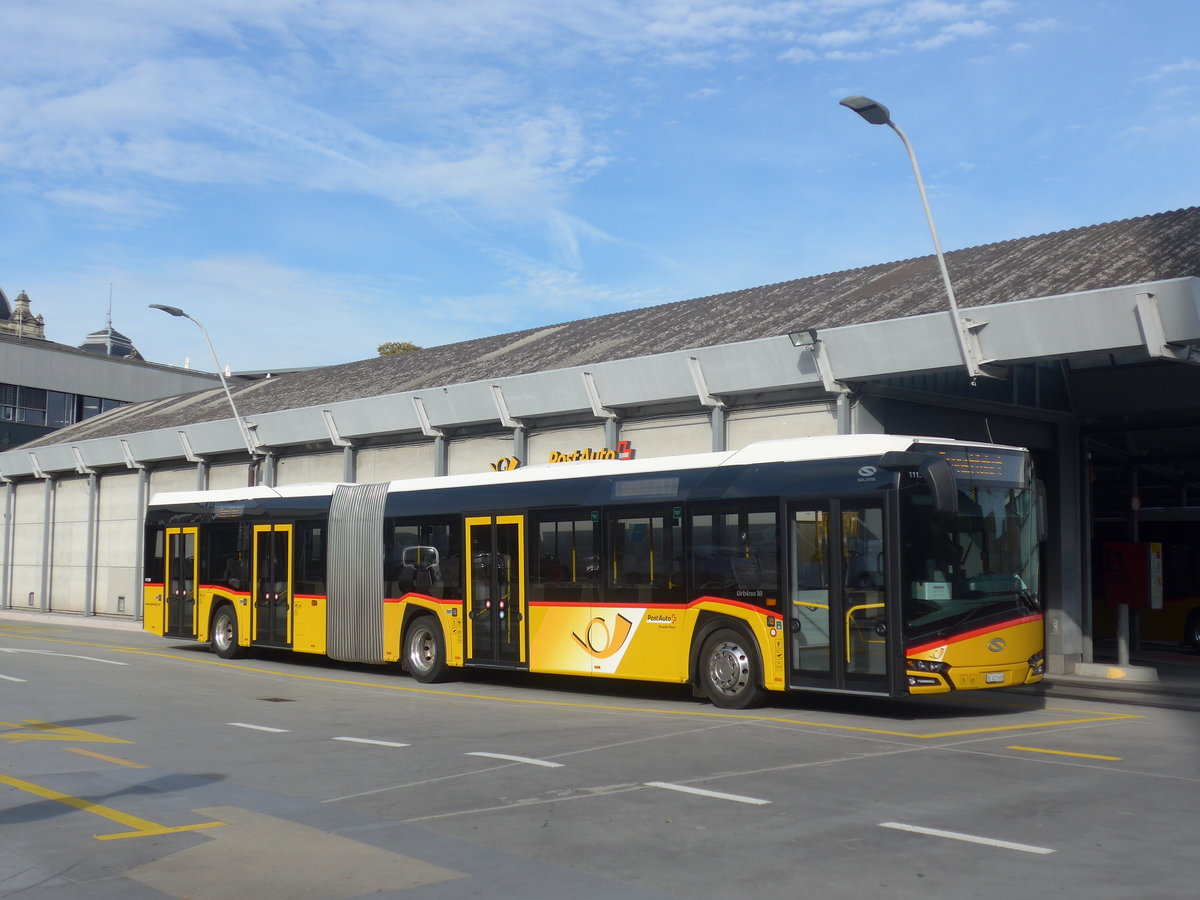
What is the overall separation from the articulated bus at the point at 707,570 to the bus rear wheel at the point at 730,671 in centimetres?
3

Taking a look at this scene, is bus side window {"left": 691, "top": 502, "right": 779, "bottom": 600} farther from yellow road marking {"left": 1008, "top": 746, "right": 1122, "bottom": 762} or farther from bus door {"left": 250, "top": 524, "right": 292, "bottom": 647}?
bus door {"left": 250, "top": 524, "right": 292, "bottom": 647}

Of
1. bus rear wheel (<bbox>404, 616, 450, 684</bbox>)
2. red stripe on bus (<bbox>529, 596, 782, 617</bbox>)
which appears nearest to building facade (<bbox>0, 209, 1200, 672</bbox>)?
red stripe on bus (<bbox>529, 596, 782, 617</bbox>)

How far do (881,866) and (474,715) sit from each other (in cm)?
874

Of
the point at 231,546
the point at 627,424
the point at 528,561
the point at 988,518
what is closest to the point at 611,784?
the point at 988,518

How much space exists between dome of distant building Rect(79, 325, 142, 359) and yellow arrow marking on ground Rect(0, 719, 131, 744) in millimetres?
72362

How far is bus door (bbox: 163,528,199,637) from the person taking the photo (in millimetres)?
25609

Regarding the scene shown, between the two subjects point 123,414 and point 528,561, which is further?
point 123,414

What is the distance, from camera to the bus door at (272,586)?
23.0 metres

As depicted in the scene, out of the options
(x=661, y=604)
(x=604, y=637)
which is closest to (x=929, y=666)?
(x=661, y=604)

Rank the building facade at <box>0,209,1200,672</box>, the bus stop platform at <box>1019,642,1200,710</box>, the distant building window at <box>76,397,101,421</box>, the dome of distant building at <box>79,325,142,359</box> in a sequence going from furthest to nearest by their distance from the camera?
the dome of distant building at <box>79,325,142,359</box> < the distant building window at <box>76,397,101,421</box> < the building facade at <box>0,209,1200,672</box> < the bus stop platform at <box>1019,642,1200,710</box>

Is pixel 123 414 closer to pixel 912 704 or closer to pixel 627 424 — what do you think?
pixel 627 424

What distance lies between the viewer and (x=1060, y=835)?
26.7ft

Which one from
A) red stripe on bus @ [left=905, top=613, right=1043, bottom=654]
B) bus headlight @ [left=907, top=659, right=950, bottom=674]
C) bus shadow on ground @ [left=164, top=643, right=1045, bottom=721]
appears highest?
red stripe on bus @ [left=905, top=613, right=1043, bottom=654]

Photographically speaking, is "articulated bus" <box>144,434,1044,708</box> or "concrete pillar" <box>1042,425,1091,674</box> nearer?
"articulated bus" <box>144,434,1044,708</box>
